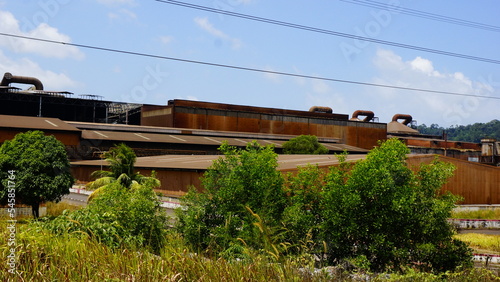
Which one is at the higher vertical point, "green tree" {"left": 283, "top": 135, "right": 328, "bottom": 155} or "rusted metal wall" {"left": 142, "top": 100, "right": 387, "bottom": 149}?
"rusted metal wall" {"left": 142, "top": 100, "right": 387, "bottom": 149}

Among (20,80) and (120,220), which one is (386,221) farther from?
(20,80)

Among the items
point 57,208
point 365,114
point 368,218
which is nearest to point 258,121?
point 365,114

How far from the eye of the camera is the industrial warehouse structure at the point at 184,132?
4331 cm

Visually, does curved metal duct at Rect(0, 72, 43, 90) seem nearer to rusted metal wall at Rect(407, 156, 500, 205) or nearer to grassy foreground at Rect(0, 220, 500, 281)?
rusted metal wall at Rect(407, 156, 500, 205)

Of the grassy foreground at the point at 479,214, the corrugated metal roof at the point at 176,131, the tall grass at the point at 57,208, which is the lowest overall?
the tall grass at the point at 57,208

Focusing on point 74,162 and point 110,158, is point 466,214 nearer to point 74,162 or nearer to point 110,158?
point 110,158

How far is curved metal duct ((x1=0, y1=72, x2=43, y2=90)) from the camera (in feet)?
308

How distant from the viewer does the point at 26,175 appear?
3198 centimetres

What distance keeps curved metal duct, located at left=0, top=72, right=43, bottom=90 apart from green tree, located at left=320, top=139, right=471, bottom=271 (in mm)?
90878

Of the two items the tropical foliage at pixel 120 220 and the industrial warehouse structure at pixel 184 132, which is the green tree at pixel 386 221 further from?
the industrial warehouse structure at pixel 184 132

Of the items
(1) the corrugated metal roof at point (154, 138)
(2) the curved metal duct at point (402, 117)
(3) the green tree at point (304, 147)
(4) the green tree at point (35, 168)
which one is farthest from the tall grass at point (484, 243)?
(2) the curved metal duct at point (402, 117)

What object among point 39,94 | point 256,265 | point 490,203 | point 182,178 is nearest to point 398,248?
point 256,265

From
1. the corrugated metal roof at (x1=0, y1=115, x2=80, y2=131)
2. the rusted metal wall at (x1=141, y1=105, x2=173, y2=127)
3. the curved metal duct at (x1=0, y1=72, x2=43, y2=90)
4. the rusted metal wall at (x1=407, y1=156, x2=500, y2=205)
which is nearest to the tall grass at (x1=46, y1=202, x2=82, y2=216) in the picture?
the corrugated metal roof at (x1=0, y1=115, x2=80, y2=131)

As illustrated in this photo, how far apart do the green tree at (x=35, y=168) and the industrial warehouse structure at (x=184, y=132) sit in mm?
10857
